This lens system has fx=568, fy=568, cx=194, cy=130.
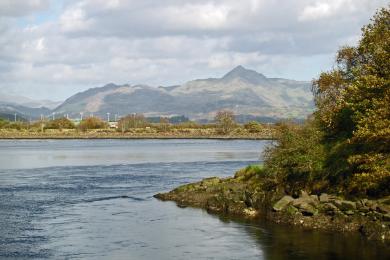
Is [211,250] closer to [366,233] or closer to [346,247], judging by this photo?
[346,247]

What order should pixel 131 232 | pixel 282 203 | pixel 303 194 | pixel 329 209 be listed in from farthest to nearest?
pixel 303 194, pixel 282 203, pixel 329 209, pixel 131 232

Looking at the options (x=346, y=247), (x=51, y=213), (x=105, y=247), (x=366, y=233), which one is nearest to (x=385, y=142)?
(x=366, y=233)

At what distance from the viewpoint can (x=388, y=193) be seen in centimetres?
3953

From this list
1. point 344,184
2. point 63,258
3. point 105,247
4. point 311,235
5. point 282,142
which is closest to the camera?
point 63,258

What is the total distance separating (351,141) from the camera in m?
42.0

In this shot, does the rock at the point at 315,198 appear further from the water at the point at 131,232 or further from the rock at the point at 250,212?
the rock at the point at 250,212

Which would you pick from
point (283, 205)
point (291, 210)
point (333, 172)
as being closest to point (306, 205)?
point (291, 210)

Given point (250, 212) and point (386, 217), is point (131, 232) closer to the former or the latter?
point (250, 212)

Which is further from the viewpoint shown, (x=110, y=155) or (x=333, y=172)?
(x=110, y=155)

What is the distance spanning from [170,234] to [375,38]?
906 inches

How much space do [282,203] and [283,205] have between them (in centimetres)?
25

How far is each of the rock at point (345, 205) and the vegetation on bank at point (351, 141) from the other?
68.7 inches

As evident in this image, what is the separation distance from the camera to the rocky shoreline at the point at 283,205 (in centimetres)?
3734

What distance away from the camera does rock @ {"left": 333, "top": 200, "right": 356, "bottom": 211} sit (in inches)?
1517
